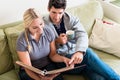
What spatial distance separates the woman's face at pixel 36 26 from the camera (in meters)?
1.37

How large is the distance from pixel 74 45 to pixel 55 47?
0.17 metres

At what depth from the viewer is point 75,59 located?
154 cm

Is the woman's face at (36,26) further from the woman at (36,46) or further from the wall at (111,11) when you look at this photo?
the wall at (111,11)

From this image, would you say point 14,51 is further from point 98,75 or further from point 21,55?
point 98,75

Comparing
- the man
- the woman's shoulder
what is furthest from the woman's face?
the man

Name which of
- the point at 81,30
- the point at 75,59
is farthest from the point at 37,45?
the point at 81,30

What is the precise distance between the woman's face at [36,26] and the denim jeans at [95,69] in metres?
0.36

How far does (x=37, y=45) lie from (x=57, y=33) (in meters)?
0.25

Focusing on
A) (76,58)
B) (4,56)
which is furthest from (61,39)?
(4,56)

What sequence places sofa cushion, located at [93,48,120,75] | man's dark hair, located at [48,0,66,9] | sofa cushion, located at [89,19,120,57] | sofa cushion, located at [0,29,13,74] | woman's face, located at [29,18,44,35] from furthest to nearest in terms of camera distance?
sofa cushion, located at [89,19,120,57]
sofa cushion, located at [93,48,120,75]
sofa cushion, located at [0,29,13,74]
man's dark hair, located at [48,0,66,9]
woman's face, located at [29,18,44,35]

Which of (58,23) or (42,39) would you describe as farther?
(58,23)

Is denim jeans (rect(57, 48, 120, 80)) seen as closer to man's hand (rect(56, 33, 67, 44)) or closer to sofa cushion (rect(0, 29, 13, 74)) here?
man's hand (rect(56, 33, 67, 44))

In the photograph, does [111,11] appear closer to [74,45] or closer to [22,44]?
[74,45]

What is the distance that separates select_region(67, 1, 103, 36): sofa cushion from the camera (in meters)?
2.00
